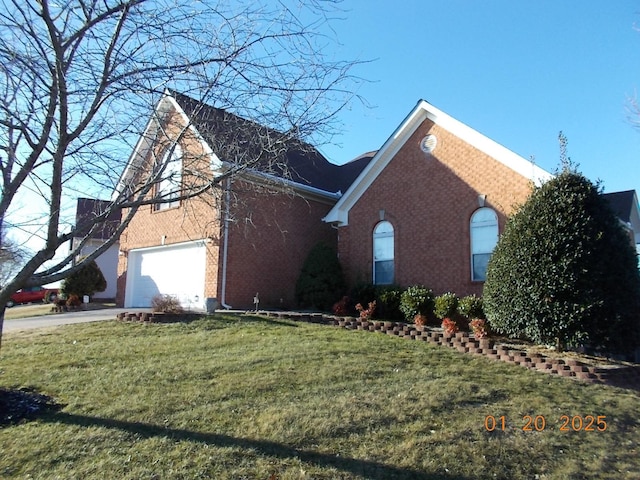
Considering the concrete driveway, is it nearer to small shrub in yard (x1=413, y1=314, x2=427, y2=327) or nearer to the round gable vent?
small shrub in yard (x1=413, y1=314, x2=427, y2=327)

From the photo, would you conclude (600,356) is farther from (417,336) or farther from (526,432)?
(526,432)

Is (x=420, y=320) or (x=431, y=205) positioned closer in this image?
(x=420, y=320)

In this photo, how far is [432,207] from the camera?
1534 cm

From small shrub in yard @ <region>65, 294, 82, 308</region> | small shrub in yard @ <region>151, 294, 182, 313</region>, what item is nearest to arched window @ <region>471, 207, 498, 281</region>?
small shrub in yard @ <region>151, 294, 182, 313</region>

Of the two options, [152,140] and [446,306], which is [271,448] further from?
[446,306]

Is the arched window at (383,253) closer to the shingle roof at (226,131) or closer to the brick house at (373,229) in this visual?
the brick house at (373,229)

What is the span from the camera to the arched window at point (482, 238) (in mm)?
14090

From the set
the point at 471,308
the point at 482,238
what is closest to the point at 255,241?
the point at 482,238

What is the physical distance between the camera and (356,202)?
56.7ft

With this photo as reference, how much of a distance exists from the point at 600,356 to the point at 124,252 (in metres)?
16.4

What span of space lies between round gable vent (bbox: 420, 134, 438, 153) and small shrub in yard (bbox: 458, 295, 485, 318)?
5.10m

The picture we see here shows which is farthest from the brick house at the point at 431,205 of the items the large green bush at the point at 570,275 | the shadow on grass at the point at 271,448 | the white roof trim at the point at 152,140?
the shadow on grass at the point at 271,448

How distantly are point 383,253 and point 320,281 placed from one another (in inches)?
89.2

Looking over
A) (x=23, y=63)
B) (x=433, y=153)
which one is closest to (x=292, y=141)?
(x=23, y=63)
